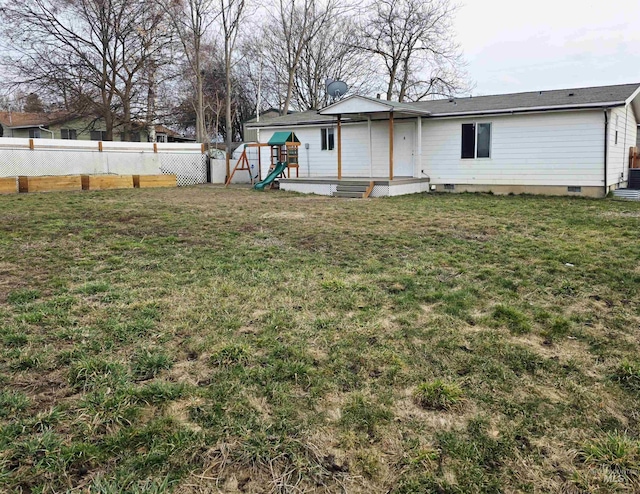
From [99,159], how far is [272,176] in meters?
6.30

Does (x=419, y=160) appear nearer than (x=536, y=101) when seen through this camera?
No

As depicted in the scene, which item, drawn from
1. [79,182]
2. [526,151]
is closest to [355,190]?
[526,151]

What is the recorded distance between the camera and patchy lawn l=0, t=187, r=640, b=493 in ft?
6.34

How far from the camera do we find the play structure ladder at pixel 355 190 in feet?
44.5

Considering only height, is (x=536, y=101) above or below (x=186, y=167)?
above

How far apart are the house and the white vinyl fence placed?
5350mm

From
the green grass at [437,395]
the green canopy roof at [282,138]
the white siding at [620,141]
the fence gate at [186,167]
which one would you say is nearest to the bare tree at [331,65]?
the fence gate at [186,167]

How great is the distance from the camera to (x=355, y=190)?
45.5 feet

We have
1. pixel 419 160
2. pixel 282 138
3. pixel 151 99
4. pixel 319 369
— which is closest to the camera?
pixel 319 369

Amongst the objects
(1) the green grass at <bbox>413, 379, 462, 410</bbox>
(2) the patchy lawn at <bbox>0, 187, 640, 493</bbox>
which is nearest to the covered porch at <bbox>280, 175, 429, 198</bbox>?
(2) the patchy lawn at <bbox>0, 187, 640, 493</bbox>

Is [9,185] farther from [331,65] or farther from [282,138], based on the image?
[331,65]

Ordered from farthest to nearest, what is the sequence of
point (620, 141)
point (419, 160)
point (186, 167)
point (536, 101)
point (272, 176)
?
point (186, 167), point (272, 176), point (419, 160), point (620, 141), point (536, 101)

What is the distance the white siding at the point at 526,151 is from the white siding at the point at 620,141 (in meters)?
0.52

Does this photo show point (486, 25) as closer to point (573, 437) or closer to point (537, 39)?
point (537, 39)
